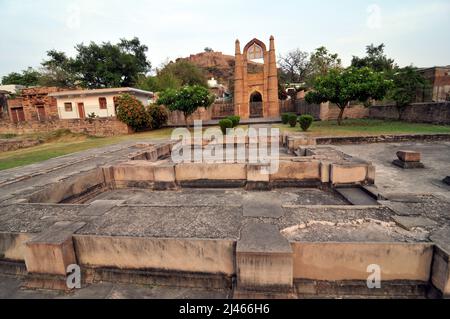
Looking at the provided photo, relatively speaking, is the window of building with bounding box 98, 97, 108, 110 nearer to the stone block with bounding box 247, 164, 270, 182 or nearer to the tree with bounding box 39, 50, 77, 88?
the tree with bounding box 39, 50, 77, 88

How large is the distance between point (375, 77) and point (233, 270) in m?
16.5

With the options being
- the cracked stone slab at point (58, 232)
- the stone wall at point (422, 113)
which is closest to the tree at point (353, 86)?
the stone wall at point (422, 113)

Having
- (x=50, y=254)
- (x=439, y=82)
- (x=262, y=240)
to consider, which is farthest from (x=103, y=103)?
(x=439, y=82)

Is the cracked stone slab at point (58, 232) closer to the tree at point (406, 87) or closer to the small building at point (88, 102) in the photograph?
the small building at point (88, 102)

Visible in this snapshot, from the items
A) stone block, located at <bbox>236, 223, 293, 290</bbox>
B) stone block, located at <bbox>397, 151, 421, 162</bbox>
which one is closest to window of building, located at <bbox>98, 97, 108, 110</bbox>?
stone block, located at <bbox>397, 151, 421, 162</bbox>

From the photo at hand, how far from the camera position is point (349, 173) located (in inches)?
197

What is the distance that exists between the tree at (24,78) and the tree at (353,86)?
45842 mm

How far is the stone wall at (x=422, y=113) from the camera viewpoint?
14.8 m

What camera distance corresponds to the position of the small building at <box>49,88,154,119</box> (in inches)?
853

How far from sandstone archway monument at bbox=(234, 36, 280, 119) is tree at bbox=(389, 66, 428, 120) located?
12.9 meters

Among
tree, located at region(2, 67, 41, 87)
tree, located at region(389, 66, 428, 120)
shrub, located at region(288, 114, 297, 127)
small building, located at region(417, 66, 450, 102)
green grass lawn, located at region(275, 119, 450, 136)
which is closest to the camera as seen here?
green grass lawn, located at region(275, 119, 450, 136)

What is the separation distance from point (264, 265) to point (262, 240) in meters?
0.25
